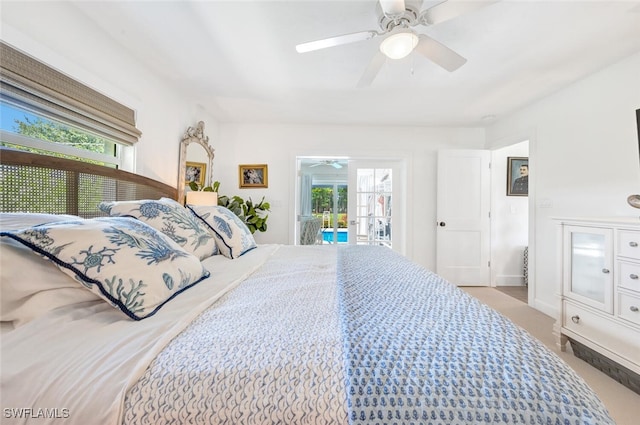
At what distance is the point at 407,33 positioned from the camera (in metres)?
1.43

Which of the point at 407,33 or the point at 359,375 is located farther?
the point at 407,33

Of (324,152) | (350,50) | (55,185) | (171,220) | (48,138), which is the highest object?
(350,50)

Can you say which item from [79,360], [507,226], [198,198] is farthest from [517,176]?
[79,360]

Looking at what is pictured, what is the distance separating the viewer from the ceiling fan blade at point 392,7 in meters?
1.29

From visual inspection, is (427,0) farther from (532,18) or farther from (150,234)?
(150,234)

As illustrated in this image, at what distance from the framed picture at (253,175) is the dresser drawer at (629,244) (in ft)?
11.4

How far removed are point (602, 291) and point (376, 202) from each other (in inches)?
105

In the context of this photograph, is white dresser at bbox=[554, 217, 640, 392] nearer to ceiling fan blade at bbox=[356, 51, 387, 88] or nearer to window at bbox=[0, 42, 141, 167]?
ceiling fan blade at bbox=[356, 51, 387, 88]

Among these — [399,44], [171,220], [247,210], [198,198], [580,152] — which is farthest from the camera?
[247,210]

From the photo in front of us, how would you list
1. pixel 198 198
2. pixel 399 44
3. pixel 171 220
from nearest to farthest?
1. pixel 171 220
2. pixel 399 44
3. pixel 198 198

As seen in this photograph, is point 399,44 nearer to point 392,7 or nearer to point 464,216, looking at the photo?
point 392,7

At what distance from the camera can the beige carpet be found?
4.72 ft

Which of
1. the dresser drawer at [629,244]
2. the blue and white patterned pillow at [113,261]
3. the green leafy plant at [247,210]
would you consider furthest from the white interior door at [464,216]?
→ the blue and white patterned pillow at [113,261]

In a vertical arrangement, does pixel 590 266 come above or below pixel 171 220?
below
